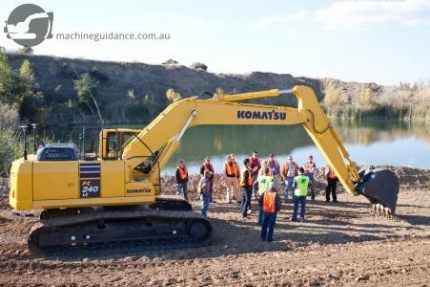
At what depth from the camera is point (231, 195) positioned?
50.0ft

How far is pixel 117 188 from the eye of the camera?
385 inches

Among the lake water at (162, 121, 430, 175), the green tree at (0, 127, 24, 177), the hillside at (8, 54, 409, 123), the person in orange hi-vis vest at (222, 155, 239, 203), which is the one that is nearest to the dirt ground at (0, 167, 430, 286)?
the person in orange hi-vis vest at (222, 155, 239, 203)

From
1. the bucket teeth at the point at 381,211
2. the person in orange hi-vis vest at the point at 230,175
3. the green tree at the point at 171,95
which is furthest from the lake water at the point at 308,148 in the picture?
the green tree at the point at 171,95

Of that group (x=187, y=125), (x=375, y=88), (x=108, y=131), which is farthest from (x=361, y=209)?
(x=375, y=88)

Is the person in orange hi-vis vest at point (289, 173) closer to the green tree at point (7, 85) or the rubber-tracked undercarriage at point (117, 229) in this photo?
the rubber-tracked undercarriage at point (117, 229)

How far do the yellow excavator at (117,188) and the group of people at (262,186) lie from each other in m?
1.35

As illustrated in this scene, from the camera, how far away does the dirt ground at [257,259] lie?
311 inches

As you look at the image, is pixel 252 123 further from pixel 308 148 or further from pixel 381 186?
pixel 308 148

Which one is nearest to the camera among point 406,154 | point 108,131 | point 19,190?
point 19,190

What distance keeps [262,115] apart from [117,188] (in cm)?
401

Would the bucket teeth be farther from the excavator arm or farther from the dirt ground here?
the dirt ground

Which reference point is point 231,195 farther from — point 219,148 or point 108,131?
point 219,148

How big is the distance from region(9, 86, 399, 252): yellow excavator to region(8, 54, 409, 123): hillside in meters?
44.1

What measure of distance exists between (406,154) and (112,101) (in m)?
36.7
